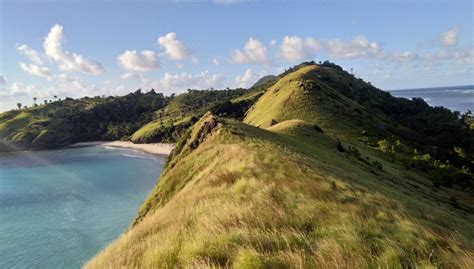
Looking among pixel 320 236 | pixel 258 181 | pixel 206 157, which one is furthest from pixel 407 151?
pixel 320 236

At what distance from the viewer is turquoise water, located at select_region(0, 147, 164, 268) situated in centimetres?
6338

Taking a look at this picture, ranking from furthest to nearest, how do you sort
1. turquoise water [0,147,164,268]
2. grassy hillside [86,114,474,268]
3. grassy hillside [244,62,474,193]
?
grassy hillside [244,62,474,193] → turquoise water [0,147,164,268] → grassy hillside [86,114,474,268]

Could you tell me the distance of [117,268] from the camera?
31.3 ft

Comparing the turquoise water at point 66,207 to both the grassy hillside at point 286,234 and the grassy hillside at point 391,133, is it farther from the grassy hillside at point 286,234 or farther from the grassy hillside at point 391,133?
the grassy hillside at point 286,234

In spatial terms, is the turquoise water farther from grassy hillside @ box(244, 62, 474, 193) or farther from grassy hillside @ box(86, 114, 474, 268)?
grassy hillside @ box(86, 114, 474, 268)

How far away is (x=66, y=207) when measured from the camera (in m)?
93.5

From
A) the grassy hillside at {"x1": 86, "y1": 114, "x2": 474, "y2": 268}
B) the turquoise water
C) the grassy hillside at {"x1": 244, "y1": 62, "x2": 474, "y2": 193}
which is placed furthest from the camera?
the grassy hillside at {"x1": 244, "y1": 62, "x2": 474, "y2": 193}

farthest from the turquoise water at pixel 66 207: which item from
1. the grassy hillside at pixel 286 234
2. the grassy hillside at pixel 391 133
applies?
the grassy hillside at pixel 286 234

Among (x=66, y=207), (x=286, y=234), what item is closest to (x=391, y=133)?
(x=66, y=207)

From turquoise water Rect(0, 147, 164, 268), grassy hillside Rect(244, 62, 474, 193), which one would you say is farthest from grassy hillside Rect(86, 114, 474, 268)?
grassy hillside Rect(244, 62, 474, 193)

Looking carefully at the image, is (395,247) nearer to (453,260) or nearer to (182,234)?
(453,260)

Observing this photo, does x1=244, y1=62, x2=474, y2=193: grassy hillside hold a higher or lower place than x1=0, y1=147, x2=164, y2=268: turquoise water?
higher

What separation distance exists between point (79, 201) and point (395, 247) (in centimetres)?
10267

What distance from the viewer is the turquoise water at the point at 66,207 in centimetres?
6338
